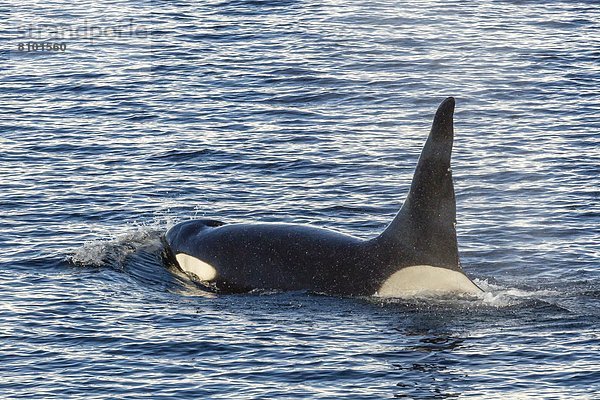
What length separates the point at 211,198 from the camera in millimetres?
27844

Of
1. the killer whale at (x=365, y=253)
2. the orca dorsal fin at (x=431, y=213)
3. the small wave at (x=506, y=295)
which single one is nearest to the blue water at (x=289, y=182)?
the small wave at (x=506, y=295)

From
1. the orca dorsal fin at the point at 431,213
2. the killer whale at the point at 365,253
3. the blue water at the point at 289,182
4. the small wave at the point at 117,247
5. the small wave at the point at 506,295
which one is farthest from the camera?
the small wave at the point at 117,247

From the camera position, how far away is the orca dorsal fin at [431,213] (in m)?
19.6

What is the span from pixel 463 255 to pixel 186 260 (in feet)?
15.8

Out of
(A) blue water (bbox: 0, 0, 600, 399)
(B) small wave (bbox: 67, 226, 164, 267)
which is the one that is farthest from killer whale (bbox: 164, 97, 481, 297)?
(B) small wave (bbox: 67, 226, 164, 267)

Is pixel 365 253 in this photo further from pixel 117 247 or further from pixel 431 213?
pixel 117 247

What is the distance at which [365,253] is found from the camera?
819 inches

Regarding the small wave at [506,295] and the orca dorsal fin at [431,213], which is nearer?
the orca dorsal fin at [431,213]

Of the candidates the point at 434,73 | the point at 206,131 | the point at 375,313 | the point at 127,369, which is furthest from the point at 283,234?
the point at 434,73

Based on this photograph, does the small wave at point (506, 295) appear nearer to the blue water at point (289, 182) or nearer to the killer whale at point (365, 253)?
the blue water at point (289, 182)

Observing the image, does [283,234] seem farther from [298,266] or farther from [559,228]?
[559,228]

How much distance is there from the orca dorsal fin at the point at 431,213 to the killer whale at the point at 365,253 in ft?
0.05

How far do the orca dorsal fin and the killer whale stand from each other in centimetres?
1

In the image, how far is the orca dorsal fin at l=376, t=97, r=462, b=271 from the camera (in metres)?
19.6
